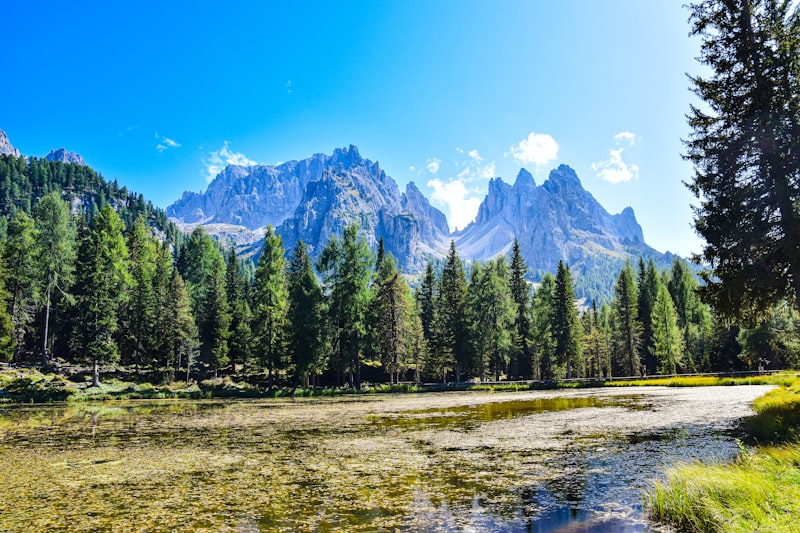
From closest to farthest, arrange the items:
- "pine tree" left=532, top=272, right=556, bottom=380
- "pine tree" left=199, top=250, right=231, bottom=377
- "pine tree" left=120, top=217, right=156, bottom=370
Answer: "pine tree" left=120, top=217, right=156, bottom=370
"pine tree" left=199, top=250, right=231, bottom=377
"pine tree" left=532, top=272, right=556, bottom=380

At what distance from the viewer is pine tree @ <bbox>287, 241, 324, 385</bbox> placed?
51562mm

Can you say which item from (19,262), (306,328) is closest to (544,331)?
(306,328)

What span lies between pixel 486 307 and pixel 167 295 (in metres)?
44.1

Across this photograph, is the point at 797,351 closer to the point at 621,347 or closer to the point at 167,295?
the point at 621,347

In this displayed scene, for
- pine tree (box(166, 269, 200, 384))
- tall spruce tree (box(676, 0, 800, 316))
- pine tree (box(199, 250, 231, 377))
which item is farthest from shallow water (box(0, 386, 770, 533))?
pine tree (box(199, 250, 231, 377))

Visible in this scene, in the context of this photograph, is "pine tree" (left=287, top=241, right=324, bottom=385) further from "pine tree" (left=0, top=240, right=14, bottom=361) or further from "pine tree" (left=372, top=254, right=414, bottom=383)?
"pine tree" (left=0, top=240, right=14, bottom=361)

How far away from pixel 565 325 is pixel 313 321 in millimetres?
36115

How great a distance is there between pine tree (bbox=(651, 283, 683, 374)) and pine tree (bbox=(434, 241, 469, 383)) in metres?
33.7

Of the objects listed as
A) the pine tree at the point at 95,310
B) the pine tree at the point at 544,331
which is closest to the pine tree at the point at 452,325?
the pine tree at the point at 544,331

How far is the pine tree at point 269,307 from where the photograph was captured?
52331 millimetres

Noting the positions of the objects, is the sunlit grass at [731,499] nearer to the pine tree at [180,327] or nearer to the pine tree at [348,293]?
the pine tree at [348,293]

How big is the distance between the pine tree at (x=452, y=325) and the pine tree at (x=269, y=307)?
2302 cm

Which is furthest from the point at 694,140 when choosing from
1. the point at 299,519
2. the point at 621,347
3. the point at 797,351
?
the point at 621,347

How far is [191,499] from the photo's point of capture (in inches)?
369
